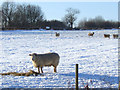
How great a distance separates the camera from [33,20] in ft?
315

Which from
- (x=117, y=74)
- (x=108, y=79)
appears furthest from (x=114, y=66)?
(x=108, y=79)

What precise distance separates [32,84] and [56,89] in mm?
1123

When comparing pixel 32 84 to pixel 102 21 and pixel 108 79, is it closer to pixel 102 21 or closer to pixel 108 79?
pixel 108 79

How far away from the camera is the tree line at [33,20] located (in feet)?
271

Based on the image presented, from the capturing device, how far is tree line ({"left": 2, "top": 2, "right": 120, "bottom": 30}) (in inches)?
3254

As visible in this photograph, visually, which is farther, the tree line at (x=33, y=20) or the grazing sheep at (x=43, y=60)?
the tree line at (x=33, y=20)

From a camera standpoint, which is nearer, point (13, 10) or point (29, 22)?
point (13, 10)

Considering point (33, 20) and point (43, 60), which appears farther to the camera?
point (33, 20)

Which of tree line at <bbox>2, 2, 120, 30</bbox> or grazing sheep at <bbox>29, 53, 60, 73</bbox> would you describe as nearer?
grazing sheep at <bbox>29, 53, 60, 73</bbox>

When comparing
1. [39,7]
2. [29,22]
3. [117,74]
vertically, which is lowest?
[117,74]

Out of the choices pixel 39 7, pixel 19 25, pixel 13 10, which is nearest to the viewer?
pixel 19 25

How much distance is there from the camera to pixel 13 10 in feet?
288

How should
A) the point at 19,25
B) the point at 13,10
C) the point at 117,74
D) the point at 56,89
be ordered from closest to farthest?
the point at 56,89 → the point at 117,74 → the point at 19,25 → the point at 13,10

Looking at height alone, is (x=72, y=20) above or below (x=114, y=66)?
above
